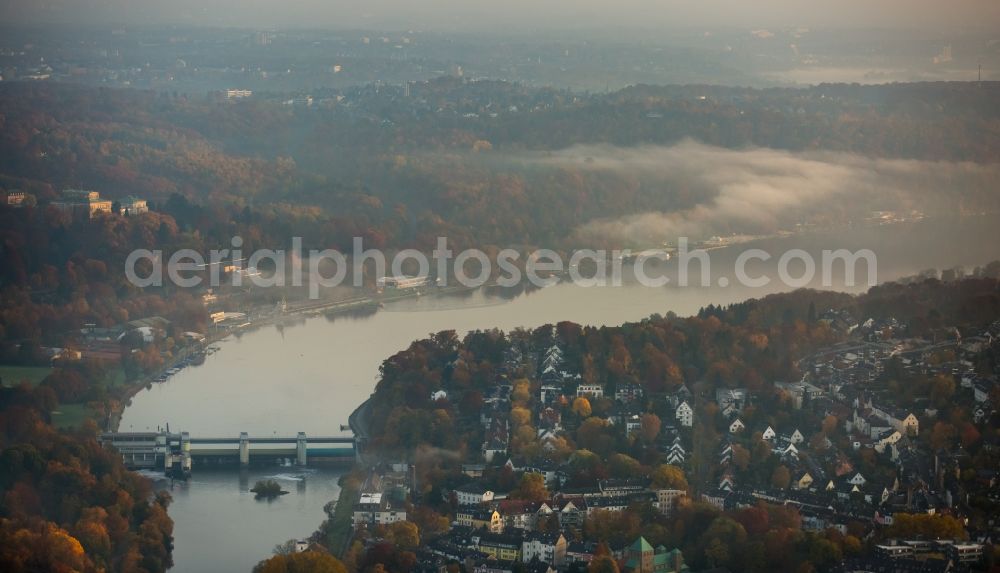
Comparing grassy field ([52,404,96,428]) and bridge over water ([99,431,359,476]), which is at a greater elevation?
grassy field ([52,404,96,428])

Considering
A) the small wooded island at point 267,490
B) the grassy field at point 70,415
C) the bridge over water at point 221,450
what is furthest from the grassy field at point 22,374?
the small wooded island at point 267,490

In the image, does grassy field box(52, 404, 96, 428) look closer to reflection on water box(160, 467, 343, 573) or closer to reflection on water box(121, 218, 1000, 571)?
reflection on water box(121, 218, 1000, 571)

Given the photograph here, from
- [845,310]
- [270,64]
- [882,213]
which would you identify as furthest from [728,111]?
[845,310]

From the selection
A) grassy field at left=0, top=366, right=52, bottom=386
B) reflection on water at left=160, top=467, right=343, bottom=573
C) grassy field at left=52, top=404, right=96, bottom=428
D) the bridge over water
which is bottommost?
reflection on water at left=160, top=467, right=343, bottom=573

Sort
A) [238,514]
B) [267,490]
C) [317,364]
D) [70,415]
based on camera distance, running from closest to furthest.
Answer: [238,514] → [267,490] → [70,415] → [317,364]

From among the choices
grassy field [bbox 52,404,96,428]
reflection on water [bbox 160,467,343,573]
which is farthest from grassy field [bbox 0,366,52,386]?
reflection on water [bbox 160,467,343,573]

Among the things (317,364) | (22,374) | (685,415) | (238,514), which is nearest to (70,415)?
(22,374)

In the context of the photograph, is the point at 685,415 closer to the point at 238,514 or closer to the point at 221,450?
the point at 238,514
